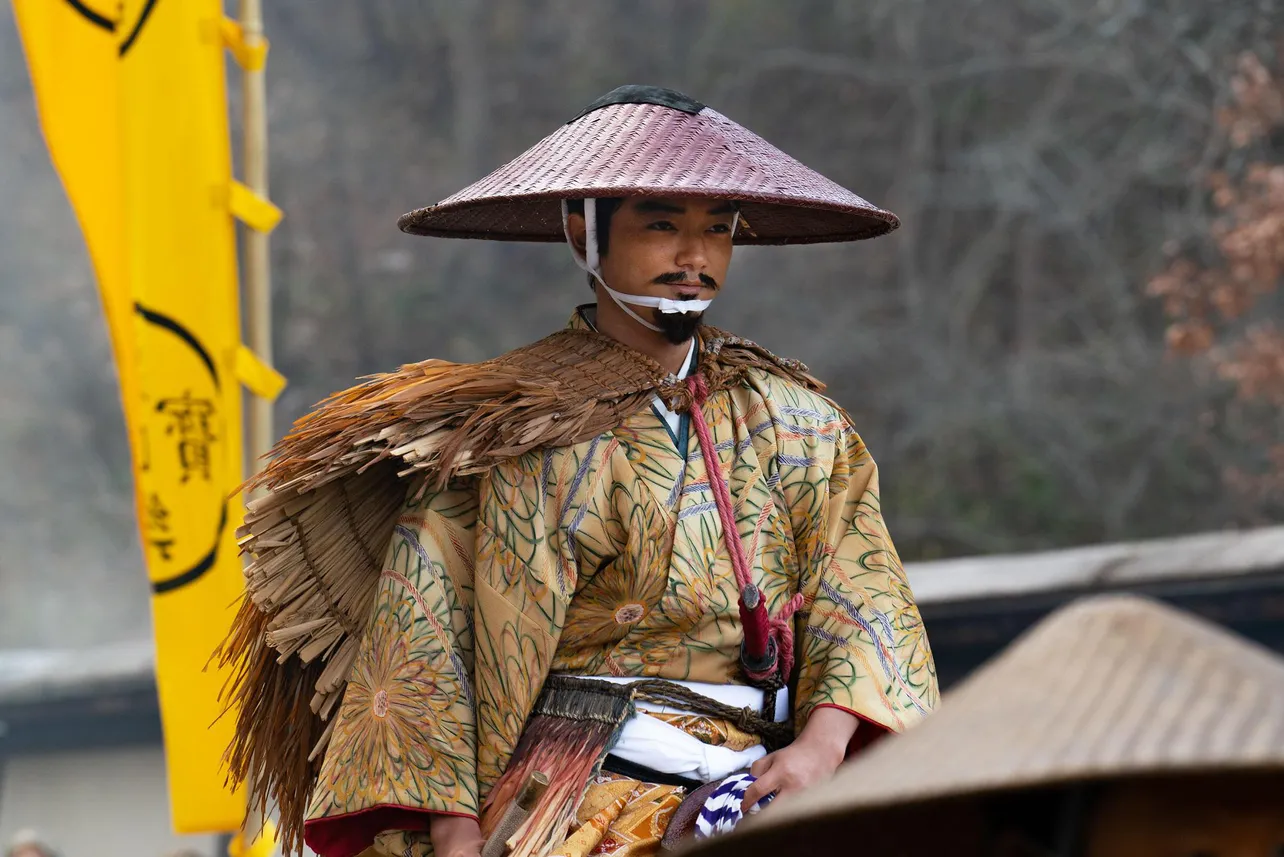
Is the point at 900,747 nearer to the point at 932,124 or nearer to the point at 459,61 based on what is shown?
the point at 932,124

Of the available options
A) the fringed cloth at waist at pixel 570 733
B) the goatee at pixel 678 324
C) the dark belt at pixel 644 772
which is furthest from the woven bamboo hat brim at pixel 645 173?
the dark belt at pixel 644 772

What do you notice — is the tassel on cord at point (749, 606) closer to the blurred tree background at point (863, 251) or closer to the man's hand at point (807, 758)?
the man's hand at point (807, 758)

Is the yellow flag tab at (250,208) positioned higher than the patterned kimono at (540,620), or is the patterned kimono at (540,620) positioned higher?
the yellow flag tab at (250,208)

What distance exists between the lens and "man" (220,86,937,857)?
98.6 inches

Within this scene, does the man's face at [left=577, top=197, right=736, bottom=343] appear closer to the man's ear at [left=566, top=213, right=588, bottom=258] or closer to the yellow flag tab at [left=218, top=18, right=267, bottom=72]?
the man's ear at [left=566, top=213, right=588, bottom=258]

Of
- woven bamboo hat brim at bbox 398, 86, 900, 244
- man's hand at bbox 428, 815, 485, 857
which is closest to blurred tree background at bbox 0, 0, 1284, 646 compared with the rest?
woven bamboo hat brim at bbox 398, 86, 900, 244

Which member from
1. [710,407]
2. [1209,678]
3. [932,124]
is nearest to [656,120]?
[710,407]

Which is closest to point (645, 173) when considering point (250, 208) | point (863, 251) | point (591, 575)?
point (591, 575)

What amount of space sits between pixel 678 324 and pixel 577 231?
248mm

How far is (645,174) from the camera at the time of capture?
2.55 metres

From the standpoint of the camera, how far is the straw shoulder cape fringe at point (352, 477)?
2.57 m

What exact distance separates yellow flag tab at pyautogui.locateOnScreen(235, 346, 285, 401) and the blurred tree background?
6164 millimetres

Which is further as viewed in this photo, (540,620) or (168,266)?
(168,266)

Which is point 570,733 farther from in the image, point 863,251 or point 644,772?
point 863,251
